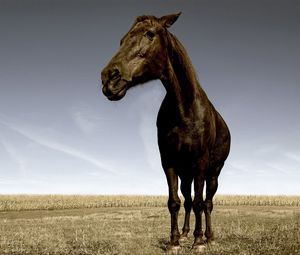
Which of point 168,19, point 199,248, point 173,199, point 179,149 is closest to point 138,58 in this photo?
point 168,19

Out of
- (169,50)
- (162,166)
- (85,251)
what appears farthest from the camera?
(85,251)

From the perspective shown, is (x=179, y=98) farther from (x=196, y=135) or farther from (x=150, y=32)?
(x=150, y=32)

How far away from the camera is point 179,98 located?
7.02m

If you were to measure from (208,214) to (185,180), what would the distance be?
1.63m

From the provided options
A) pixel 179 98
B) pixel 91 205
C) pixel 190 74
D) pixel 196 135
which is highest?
pixel 190 74

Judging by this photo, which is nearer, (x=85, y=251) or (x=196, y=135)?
(x=196, y=135)

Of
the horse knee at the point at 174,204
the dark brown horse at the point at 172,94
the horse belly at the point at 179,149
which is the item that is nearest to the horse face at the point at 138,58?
the dark brown horse at the point at 172,94

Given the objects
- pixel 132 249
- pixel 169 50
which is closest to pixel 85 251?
pixel 132 249

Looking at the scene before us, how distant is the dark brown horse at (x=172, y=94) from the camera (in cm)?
596

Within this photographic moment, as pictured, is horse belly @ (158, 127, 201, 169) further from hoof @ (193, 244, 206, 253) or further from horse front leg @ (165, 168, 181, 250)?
hoof @ (193, 244, 206, 253)

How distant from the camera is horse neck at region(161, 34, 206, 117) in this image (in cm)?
681

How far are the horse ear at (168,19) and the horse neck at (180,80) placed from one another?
0.26 m

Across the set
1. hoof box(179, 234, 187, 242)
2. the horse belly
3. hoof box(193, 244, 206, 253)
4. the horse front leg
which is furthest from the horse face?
hoof box(179, 234, 187, 242)

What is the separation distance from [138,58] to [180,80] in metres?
1.23
